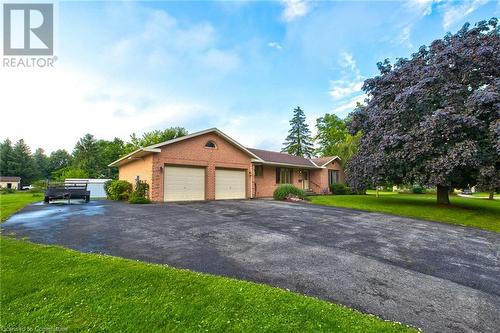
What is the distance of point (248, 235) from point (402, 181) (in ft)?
40.7

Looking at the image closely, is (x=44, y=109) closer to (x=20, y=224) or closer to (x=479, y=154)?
(x=20, y=224)

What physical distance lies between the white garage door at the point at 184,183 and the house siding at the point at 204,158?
13.4 inches

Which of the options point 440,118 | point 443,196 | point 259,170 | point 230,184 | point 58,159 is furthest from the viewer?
point 58,159

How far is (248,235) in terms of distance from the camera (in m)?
7.12

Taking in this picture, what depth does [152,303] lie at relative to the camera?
10.5 ft

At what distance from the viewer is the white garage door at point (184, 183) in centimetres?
1557

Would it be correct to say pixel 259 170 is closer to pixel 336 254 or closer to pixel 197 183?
pixel 197 183

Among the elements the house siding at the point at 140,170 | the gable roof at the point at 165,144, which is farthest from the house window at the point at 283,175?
the house siding at the point at 140,170

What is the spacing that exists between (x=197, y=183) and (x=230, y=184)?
274cm

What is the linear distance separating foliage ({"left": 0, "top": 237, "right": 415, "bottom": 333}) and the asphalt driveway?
0.53 metres

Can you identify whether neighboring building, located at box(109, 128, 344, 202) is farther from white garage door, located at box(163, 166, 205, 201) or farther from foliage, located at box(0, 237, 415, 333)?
foliage, located at box(0, 237, 415, 333)

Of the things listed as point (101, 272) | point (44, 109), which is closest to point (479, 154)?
point (101, 272)

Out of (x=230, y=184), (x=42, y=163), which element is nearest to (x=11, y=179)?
(x=42, y=163)

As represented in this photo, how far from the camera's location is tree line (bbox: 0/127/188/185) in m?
47.2
